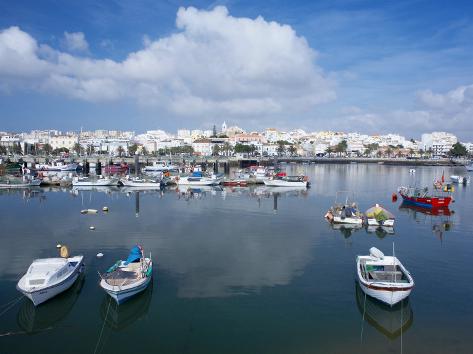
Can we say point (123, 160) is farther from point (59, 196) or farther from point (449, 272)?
point (449, 272)

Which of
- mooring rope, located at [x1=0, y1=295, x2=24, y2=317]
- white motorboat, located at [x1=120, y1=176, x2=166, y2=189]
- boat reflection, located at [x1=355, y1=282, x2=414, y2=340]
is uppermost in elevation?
white motorboat, located at [x1=120, y1=176, x2=166, y2=189]

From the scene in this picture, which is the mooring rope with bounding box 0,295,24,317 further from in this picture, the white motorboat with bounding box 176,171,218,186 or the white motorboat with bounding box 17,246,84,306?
the white motorboat with bounding box 176,171,218,186

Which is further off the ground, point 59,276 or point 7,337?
point 59,276

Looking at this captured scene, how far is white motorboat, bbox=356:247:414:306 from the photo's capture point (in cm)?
1250

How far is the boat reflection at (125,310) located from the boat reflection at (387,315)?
6881 millimetres

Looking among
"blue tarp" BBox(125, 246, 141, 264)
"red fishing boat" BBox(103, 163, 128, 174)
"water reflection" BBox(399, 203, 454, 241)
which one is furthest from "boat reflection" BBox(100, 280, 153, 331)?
"red fishing boat" BBox(103, 163, 128, 174)

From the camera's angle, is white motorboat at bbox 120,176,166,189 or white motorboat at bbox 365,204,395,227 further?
white motorboat at bbox 120,176,166,189

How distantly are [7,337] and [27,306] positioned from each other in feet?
6.07

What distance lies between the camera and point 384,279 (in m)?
13.7

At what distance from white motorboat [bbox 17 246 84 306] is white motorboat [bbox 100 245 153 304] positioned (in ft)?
4.30

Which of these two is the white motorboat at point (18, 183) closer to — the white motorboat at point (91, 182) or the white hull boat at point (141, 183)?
the white motorboat at point (91, 182)

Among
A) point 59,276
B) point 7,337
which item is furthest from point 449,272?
point 7,337

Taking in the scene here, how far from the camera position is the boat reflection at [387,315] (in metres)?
11.5

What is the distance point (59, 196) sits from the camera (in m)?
38.6
